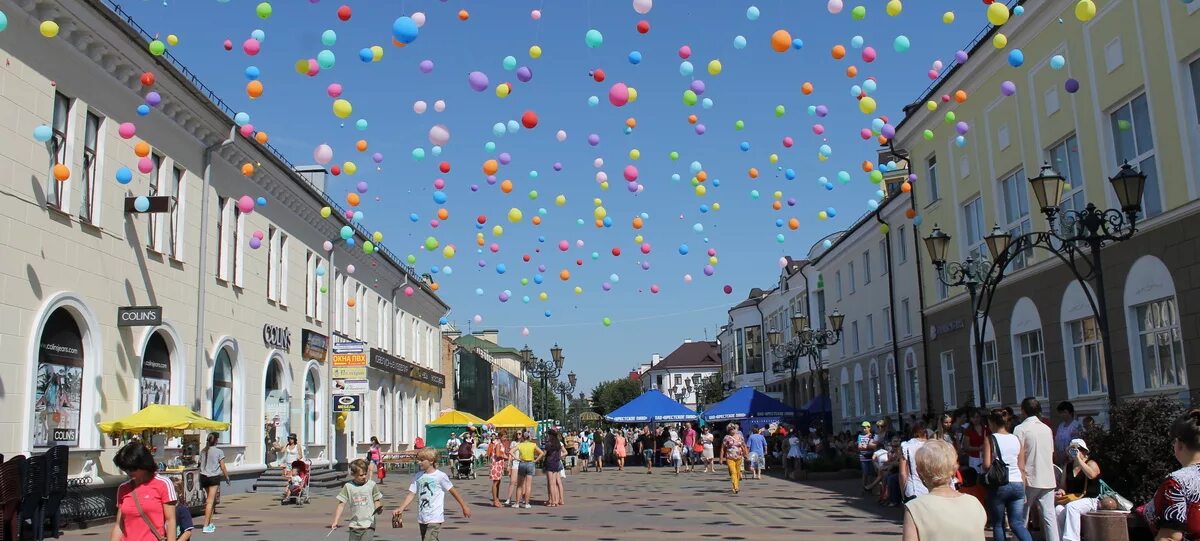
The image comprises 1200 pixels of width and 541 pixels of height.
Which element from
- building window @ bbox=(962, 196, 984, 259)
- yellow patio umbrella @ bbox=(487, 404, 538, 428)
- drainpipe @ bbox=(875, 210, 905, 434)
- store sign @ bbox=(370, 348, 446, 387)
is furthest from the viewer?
store sign @ bbox=(370, 348, 446, 387)

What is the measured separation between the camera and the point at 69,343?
665 inches

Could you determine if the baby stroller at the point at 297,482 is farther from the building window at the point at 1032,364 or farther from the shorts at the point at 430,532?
the building window at the point at 1032,364

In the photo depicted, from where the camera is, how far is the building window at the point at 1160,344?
17.4m

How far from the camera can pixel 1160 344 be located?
1798cm

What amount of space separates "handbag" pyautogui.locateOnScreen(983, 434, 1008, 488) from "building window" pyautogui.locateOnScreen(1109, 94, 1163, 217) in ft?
31.6

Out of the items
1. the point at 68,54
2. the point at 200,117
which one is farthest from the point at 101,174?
the point at 200,117

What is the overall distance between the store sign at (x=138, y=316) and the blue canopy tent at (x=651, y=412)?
2146cm

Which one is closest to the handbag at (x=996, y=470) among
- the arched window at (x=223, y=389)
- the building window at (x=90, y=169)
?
the building window at (x=90, y=169)

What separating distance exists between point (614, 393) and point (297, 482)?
123933 millimetres

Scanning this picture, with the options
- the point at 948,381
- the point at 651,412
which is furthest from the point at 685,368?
the point at 948,381

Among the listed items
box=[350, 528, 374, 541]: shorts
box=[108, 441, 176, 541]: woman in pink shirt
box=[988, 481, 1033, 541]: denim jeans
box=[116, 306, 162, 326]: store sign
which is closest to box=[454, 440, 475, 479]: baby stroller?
box=[116, 306, 162, 326]: store sign

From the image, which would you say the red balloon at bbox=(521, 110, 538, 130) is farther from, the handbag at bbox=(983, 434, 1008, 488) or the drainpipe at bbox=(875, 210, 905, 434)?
the drainpipe at bbox=(875, 210, 905, 434)

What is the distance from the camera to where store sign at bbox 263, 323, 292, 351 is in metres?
26.2

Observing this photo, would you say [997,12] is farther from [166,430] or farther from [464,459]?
[464,459]
